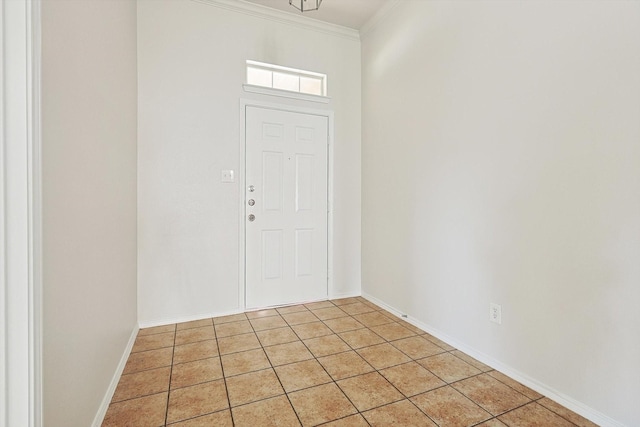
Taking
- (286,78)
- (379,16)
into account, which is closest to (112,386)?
(286,78)

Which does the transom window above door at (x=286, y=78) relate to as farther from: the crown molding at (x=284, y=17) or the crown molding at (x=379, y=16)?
the crown molding at (x=379, y=16)

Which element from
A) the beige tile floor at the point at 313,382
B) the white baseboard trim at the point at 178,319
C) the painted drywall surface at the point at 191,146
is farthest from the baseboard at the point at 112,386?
the painted drywall surface at the point at 191,146

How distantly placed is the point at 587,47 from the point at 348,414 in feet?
7.39

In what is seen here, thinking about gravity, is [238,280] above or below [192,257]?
below

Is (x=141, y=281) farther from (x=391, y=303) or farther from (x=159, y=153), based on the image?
(x=391, y=303)

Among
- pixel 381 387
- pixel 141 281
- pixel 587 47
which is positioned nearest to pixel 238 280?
pixel 141 281

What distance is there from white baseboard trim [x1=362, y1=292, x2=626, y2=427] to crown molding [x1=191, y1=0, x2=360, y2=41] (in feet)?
10.4

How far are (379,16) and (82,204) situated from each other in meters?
3.18

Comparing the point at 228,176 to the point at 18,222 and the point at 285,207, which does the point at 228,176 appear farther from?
the point at 18,222

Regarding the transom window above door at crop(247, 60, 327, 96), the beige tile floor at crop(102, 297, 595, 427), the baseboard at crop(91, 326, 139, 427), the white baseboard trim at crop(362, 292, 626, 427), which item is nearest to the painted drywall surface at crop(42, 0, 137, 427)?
the baseboard at crop(91, 326, 139, 427)

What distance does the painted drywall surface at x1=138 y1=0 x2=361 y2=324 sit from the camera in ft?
8.92

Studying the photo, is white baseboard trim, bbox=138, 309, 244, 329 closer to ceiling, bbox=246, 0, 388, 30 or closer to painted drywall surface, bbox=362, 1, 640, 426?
painted drywall surface, bbox=362, 1, 640, 426

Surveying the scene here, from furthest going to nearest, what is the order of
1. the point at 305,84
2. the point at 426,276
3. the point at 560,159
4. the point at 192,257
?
the point at 305,84 < the point at 192,257 < the point at 426,276 < the point at 560,159

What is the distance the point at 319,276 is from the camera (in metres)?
3.44
